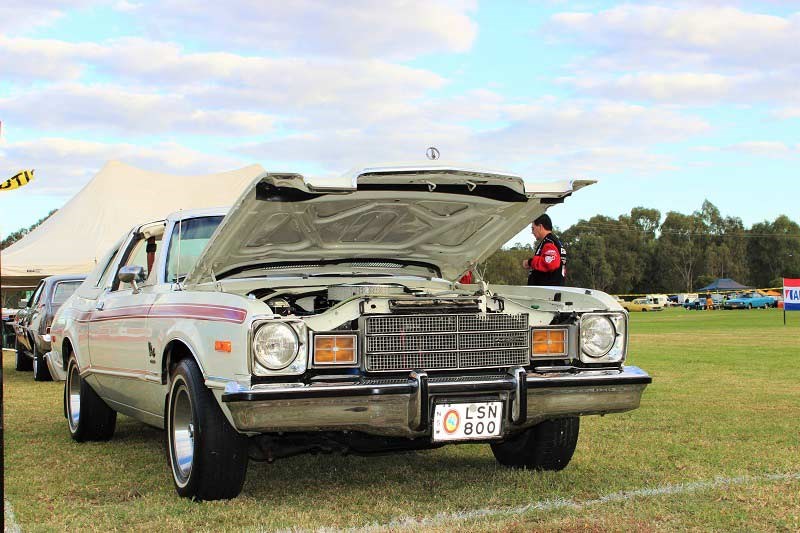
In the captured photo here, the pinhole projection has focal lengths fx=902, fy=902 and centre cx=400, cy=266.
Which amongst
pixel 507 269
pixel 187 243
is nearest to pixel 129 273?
pixel 187 243

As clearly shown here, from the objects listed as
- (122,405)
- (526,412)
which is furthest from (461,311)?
(122,405)

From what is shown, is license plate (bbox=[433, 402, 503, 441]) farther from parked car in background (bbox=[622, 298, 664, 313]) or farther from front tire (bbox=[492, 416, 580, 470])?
parked car in background (bbox=[622, 298, 664, 313])

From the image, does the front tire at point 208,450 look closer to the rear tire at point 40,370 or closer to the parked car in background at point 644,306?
the rear tire at point 40,370

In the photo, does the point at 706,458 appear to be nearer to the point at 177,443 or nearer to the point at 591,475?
the point at 591,475

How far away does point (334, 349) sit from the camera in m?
4.46

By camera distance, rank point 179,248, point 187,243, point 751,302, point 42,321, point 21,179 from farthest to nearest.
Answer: point 751,302 < point 21,179 < point 42,321 < point 187,243 < point 179,248

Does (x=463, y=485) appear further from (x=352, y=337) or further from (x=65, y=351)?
(x=65, y=351)

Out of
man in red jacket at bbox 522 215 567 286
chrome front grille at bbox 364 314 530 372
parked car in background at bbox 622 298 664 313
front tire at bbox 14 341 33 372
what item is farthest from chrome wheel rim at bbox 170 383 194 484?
parked car in background at bbox 622 298 664 313

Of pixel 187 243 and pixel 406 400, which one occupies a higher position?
pixel 187 243

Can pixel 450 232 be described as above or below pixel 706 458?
above

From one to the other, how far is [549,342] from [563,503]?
34.2 inches

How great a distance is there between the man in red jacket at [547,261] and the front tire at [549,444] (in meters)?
2.85

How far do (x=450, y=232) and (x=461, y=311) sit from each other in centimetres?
129

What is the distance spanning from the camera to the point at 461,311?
4785 millimetres
